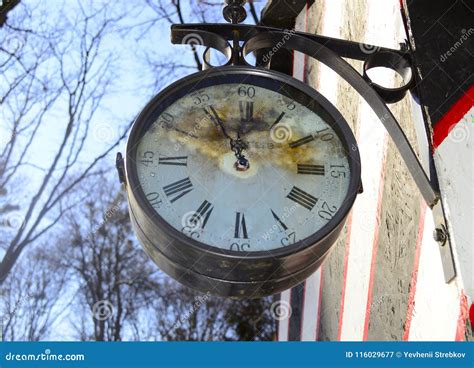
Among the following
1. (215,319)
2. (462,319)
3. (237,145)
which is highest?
(215,319)

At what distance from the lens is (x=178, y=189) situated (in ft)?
12.5

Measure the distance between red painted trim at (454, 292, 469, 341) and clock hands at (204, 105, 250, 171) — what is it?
110 centimetres

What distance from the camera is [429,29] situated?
4.44 metres

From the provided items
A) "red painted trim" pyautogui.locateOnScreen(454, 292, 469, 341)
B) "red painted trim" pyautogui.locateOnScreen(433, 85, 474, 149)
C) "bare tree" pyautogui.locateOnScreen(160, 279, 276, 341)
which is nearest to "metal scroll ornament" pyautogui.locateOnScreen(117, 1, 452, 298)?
"red painted trim" pyautogui.locateOnScreen(433, 85, 474, 149)

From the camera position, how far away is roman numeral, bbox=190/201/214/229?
3699 mm

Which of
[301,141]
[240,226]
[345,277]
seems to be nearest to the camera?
[240,226]

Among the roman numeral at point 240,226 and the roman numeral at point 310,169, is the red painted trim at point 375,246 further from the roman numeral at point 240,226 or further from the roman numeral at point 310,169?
the roman numeral at point 240,226

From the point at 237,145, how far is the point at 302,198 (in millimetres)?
375

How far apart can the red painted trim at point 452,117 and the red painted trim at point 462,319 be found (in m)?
0.74

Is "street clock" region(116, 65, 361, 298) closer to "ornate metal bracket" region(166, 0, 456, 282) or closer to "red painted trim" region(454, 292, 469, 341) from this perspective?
"ornate metal bracket" region(166, 0, 456, 282)

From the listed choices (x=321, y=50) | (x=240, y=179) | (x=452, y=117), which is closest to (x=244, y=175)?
(x=240, y=179)

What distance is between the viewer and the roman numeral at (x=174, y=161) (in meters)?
3.85

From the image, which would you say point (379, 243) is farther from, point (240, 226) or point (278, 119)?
point (240, 226)

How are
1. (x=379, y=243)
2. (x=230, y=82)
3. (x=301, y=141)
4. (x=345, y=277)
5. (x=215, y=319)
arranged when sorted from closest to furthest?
(x=301, y=141), (x=230, y=82), (x=379, y=243), (x=345, y=277), (x=215, y=319)
